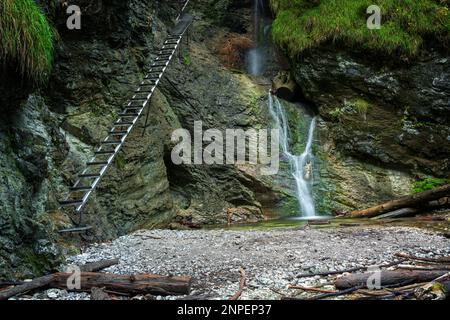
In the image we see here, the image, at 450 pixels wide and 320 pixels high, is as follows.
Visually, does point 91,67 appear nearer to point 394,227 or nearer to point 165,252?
point 165,252

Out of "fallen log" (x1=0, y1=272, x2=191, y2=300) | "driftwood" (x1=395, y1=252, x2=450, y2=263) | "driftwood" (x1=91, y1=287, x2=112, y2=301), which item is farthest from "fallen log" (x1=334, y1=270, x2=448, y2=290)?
"driftwood" (x1=91, y1=287, x2=112, y2=301)

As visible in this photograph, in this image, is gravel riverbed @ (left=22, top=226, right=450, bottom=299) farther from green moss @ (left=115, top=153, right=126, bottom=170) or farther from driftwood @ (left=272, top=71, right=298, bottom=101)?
driftwood @ (left=272, top=71, right=298, bottom=101)

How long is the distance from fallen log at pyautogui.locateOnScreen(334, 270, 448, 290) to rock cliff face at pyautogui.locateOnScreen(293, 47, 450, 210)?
→ 7.30m

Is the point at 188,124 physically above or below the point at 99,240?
above

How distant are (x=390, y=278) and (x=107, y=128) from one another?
6865 mm

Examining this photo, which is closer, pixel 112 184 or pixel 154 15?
pixel 112 184

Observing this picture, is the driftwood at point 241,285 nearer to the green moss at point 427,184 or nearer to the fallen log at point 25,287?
the fallen log at point 25,287

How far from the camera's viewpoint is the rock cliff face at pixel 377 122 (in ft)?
36.7

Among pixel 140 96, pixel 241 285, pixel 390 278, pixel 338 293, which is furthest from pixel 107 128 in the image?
pixel 390 278

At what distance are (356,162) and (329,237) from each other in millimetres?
5684

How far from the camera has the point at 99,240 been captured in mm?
7098

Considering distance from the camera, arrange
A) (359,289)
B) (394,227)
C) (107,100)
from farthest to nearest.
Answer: (107,100), (394,227), (359,289)

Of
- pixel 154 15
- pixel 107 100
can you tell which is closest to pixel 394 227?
pixel 107 100

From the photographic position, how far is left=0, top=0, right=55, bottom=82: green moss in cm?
454
